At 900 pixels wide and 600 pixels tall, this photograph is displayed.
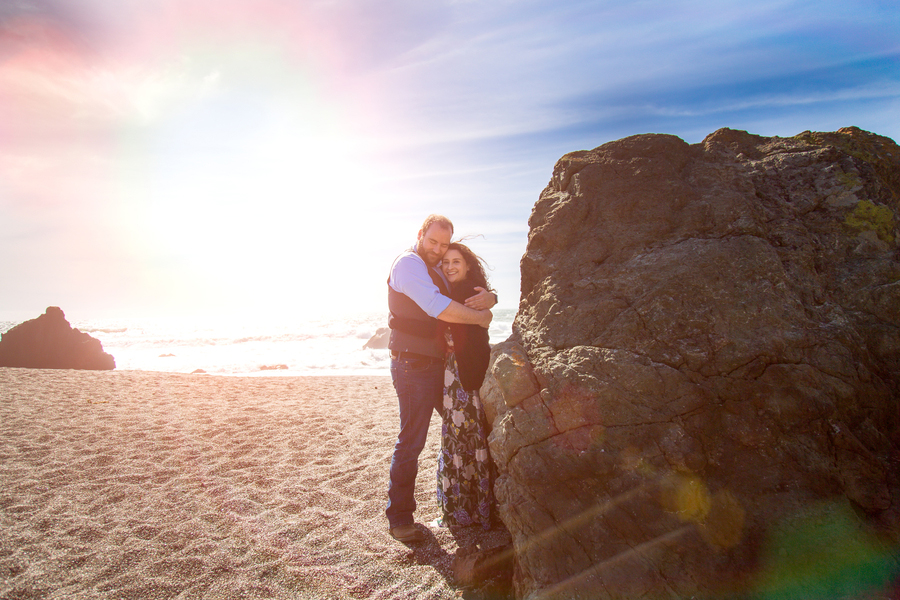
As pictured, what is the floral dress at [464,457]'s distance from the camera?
3348 millimetres

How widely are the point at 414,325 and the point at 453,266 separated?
56cm

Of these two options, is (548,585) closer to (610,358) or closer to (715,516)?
(715,516)

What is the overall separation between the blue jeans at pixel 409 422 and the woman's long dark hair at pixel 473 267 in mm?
699

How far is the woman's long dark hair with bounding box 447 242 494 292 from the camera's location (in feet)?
11.4

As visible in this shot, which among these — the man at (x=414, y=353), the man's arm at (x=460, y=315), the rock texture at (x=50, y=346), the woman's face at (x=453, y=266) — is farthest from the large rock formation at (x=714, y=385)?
the rock texture at (x=50, y=346)

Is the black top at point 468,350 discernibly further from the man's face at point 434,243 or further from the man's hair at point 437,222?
the man's hair at point 437,222

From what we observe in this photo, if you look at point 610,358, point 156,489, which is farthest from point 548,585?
point 156,489

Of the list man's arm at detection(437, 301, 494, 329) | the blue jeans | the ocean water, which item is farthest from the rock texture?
man's arm at detection(437, 301, 494, 329)

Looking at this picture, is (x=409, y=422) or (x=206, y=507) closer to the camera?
(x=409, y=422)

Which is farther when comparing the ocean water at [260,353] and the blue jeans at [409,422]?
the ocean water at [260,353]

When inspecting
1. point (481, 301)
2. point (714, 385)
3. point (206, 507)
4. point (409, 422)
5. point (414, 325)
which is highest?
point (481, 301)

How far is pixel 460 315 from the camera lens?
3049 mm

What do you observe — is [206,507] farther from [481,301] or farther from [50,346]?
[50,346]

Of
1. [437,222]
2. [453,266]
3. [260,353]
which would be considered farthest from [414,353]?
[260,353]
